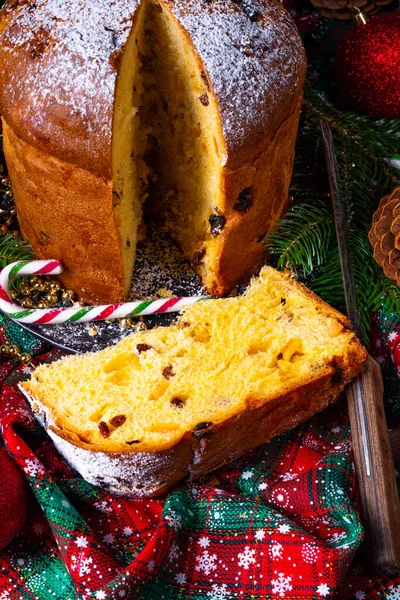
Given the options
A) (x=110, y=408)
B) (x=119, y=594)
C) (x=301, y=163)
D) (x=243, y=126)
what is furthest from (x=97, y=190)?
(x=119, y=594)

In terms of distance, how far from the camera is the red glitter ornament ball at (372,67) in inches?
95.6

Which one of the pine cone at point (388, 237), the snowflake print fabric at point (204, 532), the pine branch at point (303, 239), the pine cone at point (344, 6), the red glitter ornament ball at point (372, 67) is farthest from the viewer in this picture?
the pine cone at point (344, 6)

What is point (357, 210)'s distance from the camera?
91.7 inches

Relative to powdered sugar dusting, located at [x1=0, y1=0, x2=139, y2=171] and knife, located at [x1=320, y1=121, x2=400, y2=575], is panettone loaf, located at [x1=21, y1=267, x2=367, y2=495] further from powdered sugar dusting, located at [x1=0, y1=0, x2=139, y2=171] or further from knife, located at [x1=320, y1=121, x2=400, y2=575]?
powdered sugar dusting, located at [x1=0, y1=0, x2=139, y2=171]

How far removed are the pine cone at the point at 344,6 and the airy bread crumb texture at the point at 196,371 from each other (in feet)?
3.59

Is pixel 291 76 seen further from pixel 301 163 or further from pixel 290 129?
pixel 301 163

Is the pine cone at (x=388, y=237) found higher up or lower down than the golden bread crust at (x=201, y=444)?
higher up

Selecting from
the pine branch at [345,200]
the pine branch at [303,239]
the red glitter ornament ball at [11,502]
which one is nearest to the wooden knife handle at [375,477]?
the pine branch at [345,200]

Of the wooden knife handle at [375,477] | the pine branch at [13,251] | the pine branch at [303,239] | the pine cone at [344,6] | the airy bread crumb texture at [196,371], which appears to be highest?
the pine cone at [344,6]

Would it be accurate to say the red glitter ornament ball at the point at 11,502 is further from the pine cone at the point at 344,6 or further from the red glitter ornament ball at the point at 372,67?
the pine cone at the point at 344,6

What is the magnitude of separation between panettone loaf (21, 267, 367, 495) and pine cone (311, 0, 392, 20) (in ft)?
3.60

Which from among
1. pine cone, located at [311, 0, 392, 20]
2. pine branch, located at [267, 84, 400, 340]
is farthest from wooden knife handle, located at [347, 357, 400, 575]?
pine cone, located at [311, 0, 392, 20]

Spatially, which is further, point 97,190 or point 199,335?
point 199,335

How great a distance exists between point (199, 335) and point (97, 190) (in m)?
0.48
